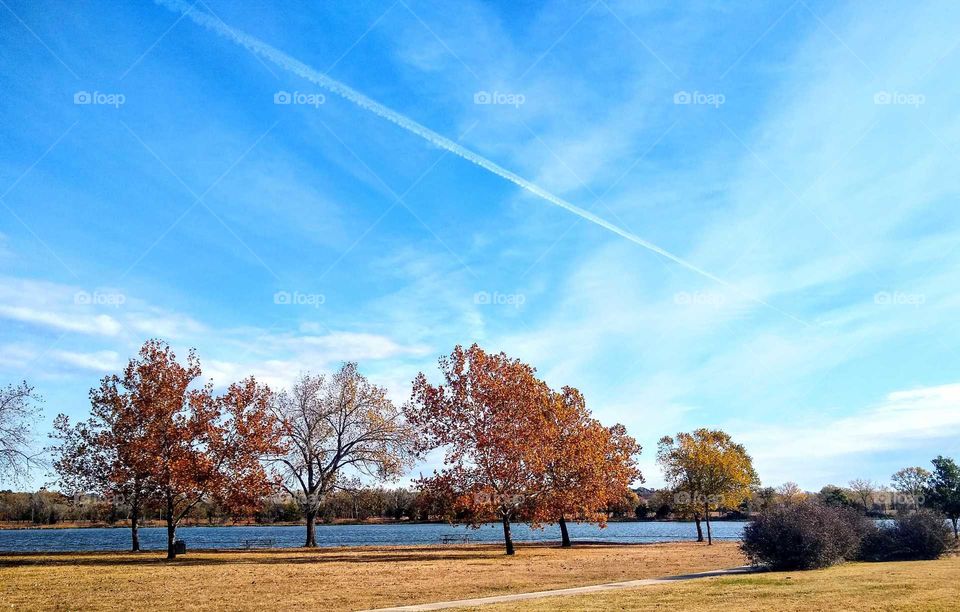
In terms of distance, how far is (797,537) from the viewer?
27844mm

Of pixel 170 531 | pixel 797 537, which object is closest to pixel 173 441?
pixel 170 531

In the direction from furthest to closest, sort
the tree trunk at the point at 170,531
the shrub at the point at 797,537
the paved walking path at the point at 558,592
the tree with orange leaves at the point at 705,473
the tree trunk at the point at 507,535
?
the tree with orange leaves at the point at 705,473 < the tree trunk at the point at 507,535 < the tree trunk at the point at 170,531 < the shrub at the point at 797,537 < the paved walking path at the point at 558,592

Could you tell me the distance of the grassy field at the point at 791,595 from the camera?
53.5ft

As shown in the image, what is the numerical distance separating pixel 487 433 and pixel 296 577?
16895 mm

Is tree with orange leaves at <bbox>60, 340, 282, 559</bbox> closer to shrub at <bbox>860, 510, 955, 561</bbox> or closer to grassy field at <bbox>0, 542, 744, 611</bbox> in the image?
grassy field at <bbox>0, 542, 744, 611</bbox>

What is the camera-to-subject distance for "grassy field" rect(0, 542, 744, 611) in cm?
2023

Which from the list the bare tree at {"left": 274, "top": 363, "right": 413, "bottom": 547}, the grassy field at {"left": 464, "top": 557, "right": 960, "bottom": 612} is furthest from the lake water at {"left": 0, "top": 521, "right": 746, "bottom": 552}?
the grassy field at {"left": 464, "top": 557, "right": 960, "bottom": 612}

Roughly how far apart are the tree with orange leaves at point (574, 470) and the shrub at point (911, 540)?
56.4 feet

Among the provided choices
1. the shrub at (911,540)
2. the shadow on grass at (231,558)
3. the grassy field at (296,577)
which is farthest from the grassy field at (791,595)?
the shadow on grass at (231,558)

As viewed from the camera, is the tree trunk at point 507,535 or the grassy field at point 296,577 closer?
the grassy field at point 296,577

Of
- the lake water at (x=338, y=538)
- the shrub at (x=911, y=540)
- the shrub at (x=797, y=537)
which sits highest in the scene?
the shrub at (x=797, y=537)

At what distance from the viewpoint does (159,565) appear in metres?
32.9

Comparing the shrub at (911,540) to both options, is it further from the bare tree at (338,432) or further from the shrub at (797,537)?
the bare tree at (338,432)

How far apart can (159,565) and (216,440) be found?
8425 millimetres
